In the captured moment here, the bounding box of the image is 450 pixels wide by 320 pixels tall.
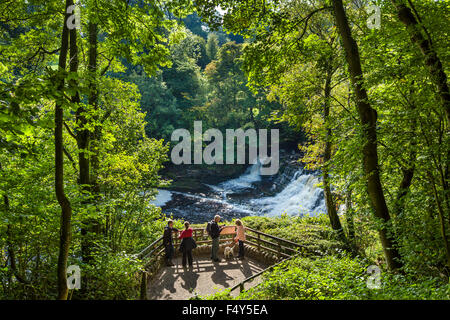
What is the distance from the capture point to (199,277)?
800cm

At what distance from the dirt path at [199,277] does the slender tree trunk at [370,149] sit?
140 inches

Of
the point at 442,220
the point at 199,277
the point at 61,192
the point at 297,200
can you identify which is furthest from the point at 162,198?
the point at 442,220

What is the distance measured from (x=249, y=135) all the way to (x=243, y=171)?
4.11 metres

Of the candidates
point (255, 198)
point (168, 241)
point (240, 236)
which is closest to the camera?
point (168, 241)

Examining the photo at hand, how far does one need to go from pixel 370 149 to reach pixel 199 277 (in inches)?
231

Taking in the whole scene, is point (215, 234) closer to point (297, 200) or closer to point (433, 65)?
point (433, 65)

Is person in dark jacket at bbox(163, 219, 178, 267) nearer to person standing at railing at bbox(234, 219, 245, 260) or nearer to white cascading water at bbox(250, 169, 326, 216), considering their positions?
person standing at railing at bbox(234, 219, 245, 260)

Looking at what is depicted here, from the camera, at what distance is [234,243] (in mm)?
10195

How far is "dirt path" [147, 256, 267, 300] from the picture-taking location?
23.4 ft

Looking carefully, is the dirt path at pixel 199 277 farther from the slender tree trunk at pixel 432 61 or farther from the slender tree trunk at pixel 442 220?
the slender tree trunk at pixel 432 61

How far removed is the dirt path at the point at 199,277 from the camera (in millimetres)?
7121
